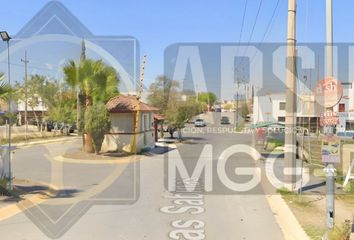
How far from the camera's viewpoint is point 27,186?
40.5ft

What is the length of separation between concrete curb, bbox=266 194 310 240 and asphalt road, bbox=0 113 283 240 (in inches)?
6.2

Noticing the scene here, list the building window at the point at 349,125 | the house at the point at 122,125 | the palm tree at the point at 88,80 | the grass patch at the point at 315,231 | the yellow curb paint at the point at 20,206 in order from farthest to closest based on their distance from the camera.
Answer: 1. the building window at the point at 349,125
2. the house at the point at 122,125
3. the palm tree at the point at 88,80
4. the yellow curb paint at the point at 20,206
5. the grass patch at the point at 315,231

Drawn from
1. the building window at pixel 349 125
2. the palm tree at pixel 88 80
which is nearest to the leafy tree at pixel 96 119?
the palm tree at pixel 88 80

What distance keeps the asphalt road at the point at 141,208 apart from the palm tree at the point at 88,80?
5.12 meters

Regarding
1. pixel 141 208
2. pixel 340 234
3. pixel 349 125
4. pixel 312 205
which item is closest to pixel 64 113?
pixel 141 208

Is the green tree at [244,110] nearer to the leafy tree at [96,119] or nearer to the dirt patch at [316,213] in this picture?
the leafy tree at [96,119]

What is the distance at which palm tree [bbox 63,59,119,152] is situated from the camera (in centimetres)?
2011

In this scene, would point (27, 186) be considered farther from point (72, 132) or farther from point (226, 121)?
point (226, 121)

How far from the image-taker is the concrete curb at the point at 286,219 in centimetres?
773

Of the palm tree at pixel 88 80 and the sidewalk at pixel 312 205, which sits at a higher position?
the palm tree at pixel 88 80

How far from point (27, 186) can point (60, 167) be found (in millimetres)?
4676

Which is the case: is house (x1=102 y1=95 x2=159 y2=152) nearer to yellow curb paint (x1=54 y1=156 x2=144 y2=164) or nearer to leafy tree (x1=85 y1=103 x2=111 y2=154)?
leafy tree (x1=85 y1=103 x2=111 y2=154)

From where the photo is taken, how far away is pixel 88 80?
20.3m

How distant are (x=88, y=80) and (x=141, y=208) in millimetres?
11866
